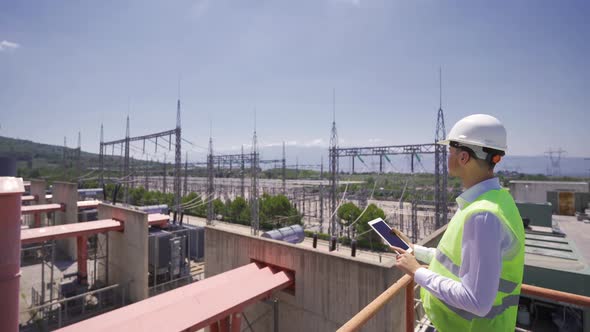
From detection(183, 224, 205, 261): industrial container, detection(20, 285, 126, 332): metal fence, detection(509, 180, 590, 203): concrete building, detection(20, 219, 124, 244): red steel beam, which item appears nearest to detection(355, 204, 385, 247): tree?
detection(509, 180, 590, 203): concrete building

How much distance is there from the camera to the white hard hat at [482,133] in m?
1.39

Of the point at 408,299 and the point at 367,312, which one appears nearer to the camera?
the point at 367,312

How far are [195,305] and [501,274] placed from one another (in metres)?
5.12

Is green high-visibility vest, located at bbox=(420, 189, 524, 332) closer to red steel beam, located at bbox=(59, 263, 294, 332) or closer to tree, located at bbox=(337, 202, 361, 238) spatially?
red steel beam, located at bbox=(59, 263, 294, 332)

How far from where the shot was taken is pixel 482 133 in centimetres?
140

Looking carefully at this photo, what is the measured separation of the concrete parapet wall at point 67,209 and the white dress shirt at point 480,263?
18969 mm

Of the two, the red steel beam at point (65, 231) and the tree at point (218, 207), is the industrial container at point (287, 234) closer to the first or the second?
the red steel beam at point (65, 231)

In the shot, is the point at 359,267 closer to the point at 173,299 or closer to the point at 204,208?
the point at 173,299

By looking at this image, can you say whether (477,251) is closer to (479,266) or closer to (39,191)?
(479,266)

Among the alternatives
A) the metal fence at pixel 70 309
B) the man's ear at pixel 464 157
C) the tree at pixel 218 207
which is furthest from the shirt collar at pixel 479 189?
the tree at pixel 218 207

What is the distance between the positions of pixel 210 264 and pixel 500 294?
8.22m

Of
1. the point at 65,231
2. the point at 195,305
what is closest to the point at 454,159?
the point at 195,305

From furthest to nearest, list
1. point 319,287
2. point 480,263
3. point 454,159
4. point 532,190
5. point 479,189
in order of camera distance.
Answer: point 532,190, point 319,287, point 454,159, point 479,189, point 480,263

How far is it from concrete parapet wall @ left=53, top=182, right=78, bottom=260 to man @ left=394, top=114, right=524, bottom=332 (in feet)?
61.8
